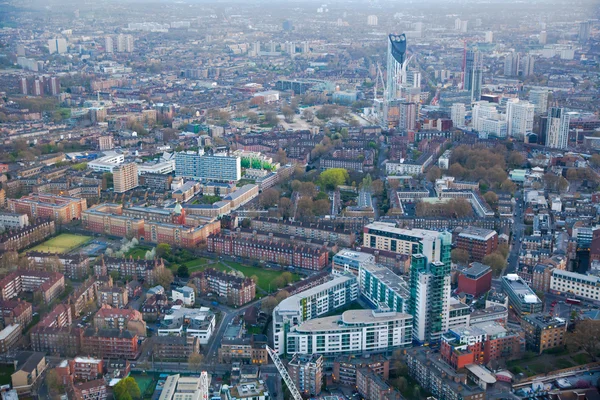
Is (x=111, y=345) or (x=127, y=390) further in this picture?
(x=111, y=345)

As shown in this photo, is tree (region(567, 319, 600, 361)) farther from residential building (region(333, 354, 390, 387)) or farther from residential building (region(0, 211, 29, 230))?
residential building (region(0, 211, 29, 230))

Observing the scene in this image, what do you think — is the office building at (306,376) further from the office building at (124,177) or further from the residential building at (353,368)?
the office building at (124,177)

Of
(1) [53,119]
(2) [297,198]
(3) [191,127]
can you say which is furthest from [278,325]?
(1) [53,119]

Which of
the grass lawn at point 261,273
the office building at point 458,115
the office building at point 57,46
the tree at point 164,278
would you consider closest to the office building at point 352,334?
the grass lawn at point 261,273

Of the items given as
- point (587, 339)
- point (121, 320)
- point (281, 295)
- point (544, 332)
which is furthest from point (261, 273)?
point (587, 339)

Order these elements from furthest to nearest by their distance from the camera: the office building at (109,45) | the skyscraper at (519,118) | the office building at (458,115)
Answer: the office building at (109,45), the office building at (458,115), the skyscraper at (519,118)

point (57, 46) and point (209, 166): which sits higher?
point (57, 46)

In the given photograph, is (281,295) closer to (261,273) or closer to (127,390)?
(261,273)
